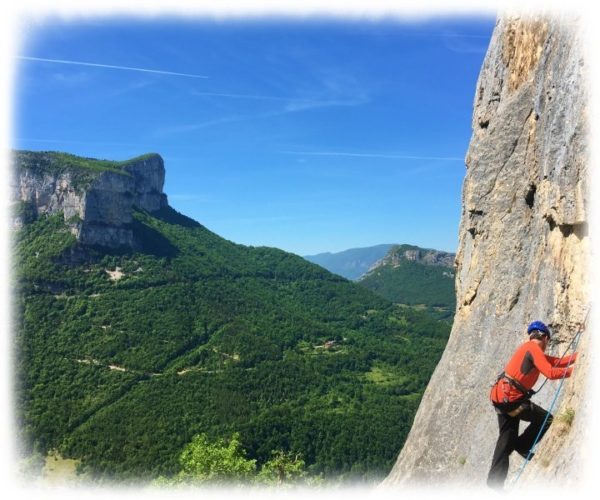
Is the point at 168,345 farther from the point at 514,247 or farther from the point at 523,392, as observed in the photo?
the point at 523,392

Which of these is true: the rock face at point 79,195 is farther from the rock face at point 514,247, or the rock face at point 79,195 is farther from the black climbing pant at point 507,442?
the black climbing pant at point 507,442

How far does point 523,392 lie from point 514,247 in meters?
6.33

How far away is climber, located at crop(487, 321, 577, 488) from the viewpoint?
705cm

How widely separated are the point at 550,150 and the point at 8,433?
12.2m

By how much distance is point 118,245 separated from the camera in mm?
132125

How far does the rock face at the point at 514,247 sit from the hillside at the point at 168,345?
174 ft

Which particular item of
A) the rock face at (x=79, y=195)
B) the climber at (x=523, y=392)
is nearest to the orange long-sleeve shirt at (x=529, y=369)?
the climber at (x=523, y=392)

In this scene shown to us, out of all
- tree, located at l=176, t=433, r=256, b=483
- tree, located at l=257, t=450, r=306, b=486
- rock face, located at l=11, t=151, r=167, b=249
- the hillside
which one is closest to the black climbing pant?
tree, located at l=176, t=433, r=256, b=483

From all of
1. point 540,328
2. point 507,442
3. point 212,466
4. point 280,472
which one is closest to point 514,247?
point 540,328

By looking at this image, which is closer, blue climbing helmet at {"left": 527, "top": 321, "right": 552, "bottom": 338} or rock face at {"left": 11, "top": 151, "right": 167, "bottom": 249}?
blue climbing helmet at {"left": 527, "top": 321, "right": 552, "bottom": 338}

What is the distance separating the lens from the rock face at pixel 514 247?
340 inches

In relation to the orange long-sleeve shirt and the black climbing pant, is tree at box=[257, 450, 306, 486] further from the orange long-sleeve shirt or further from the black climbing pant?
the orange long-sleeve shirt

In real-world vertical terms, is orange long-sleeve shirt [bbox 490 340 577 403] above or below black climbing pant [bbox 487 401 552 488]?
above

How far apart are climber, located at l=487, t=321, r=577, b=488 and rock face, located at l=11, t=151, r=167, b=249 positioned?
130 metres
